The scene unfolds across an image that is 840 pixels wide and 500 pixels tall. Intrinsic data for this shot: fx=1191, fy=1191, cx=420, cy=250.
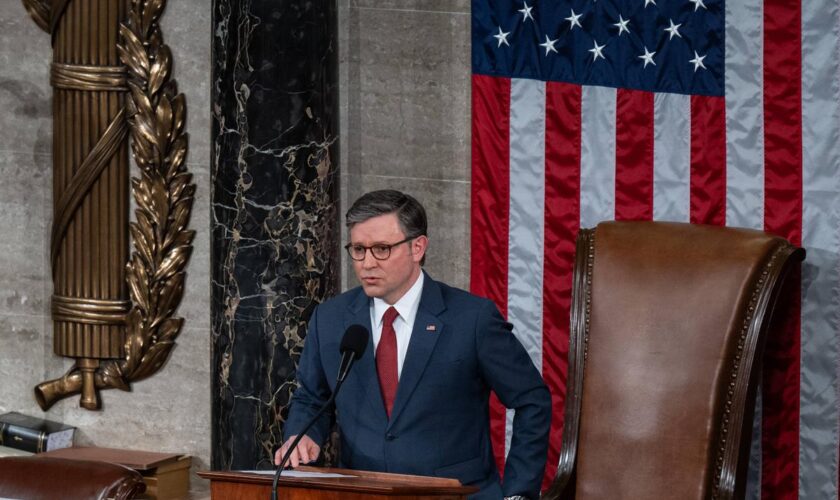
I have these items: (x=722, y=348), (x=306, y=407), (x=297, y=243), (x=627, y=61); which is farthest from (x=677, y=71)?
(x=306, y=407)

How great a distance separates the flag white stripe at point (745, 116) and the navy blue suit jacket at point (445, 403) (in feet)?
5.92

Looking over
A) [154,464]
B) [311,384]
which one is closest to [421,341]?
[311,384]

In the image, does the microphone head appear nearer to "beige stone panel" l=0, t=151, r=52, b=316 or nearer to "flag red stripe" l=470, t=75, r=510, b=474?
"flag red stripe" l=470, t=75, r=510, b=474

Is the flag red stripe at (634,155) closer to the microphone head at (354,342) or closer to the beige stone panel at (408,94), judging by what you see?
the beige stone panel at (408,94)

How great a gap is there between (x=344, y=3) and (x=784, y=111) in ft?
6.46

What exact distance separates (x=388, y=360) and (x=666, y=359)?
122 centimetres

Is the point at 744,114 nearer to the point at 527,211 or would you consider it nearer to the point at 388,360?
the point at 527,211

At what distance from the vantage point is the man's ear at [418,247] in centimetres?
304

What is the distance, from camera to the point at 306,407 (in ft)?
10.3

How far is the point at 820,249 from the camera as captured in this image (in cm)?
442

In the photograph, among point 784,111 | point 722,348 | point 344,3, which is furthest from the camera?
point 344,3

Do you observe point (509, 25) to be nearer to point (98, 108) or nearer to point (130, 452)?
point (98, 108)

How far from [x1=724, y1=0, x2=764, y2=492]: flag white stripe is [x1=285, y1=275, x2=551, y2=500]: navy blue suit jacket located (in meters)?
1.80

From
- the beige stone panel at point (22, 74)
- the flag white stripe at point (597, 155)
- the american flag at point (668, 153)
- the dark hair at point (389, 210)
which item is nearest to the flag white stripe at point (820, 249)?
the american flag at point (668, 153)
